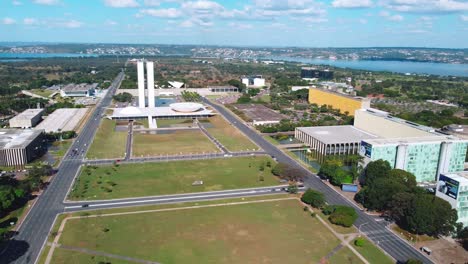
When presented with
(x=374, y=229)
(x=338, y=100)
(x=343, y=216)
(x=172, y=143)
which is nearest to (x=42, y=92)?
(x=172, y=143)

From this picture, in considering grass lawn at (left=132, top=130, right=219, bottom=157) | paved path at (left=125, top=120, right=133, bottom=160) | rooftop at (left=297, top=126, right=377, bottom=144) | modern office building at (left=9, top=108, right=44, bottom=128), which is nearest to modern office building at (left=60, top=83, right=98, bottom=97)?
modern office building at (left=9, top=108, right=44, bottom=128)

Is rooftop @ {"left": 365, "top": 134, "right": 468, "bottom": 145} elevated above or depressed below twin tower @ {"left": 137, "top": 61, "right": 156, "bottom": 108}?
below

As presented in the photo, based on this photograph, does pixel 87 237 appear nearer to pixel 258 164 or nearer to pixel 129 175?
pixel 129 175

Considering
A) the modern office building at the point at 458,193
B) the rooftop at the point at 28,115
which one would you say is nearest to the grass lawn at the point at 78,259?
the modern office building at the point at 458,193

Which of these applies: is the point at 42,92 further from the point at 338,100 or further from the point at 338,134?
the point at 338,134

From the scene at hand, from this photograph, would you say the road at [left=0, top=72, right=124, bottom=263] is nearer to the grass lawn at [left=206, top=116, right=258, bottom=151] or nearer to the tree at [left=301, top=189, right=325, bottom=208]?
the grass lawn at [left=206, top=116, right=258, bottom=151]

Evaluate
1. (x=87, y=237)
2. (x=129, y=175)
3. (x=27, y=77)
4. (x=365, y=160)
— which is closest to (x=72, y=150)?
(x=129, y=175)
